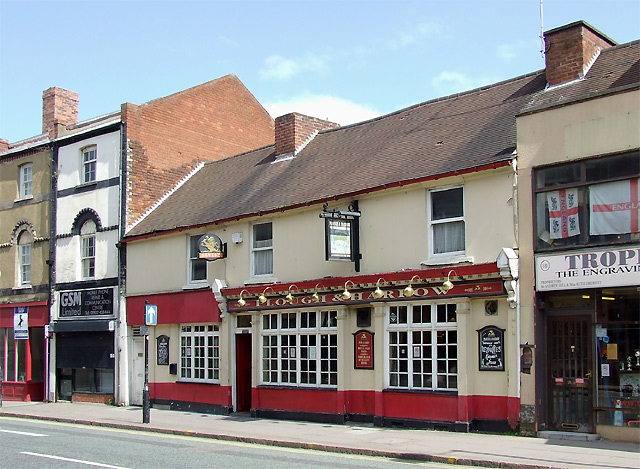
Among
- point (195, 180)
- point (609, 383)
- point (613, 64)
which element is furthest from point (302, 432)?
point (195, 180)

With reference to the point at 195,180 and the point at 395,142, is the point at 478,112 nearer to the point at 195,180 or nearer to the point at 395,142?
the point at 395,142

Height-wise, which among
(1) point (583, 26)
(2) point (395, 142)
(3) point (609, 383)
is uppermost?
(1) point (583, 26)

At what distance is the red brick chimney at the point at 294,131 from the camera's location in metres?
23.1

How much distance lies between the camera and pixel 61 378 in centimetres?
2672

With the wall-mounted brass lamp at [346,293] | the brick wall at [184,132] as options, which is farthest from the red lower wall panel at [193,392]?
the brick wall at [184,132]

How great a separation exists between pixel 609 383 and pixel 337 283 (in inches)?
258

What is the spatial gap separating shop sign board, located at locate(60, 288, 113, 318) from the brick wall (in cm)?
264

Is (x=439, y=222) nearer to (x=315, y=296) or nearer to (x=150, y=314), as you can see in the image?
(x=315, y=296)

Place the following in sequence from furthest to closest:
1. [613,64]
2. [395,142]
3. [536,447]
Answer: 1. [395,142]
2. [613,64]
3. [536,447]

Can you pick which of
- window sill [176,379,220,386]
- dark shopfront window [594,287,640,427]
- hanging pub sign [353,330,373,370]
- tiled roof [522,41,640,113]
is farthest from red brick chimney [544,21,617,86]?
window sill [176,379,220,386]

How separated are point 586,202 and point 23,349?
22.0 m

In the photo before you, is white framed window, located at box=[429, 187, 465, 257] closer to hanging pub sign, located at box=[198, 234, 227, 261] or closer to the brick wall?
hanging pub sign, located at box=[198, 234, 227, 261]

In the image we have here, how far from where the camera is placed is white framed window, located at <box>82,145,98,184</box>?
86.7 ft

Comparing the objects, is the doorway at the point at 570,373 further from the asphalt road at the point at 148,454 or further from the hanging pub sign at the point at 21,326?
the hanging pub sign at the point at 21,326
